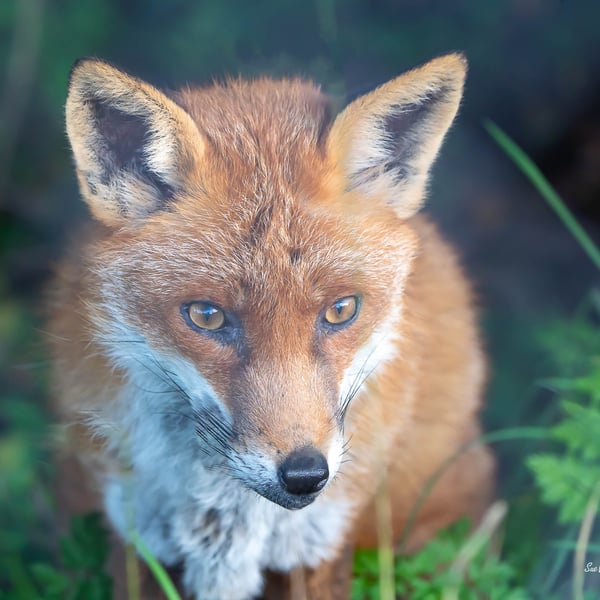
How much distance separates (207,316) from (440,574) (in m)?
1.31

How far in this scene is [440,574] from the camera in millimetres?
3006

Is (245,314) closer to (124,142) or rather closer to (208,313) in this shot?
(208,313)

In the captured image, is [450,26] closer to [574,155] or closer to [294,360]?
[574,155]

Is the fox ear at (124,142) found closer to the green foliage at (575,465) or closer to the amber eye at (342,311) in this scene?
the amber eye at (342,311)

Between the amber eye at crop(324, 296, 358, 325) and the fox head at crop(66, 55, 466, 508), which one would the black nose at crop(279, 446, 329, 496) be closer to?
the fox head at crop(66, 55, 466, 508)

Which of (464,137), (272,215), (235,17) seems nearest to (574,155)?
(464,137)

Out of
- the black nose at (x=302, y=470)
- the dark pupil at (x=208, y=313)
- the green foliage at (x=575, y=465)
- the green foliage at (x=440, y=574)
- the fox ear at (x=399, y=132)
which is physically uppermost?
the fox ear at (x=399, y=132)

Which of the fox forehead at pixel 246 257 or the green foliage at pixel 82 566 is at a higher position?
the fox forehead at pixel 246 257

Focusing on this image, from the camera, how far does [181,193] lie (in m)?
2.46

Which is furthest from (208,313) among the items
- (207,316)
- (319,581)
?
(319,581)

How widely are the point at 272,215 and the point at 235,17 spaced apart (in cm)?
227

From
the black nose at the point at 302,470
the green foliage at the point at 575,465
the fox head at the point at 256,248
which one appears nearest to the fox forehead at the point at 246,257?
the fox head at the point at 256,248

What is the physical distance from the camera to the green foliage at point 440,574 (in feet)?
9.36

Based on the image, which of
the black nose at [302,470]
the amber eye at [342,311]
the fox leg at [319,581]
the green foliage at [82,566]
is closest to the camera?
the black nose at [302,470]
